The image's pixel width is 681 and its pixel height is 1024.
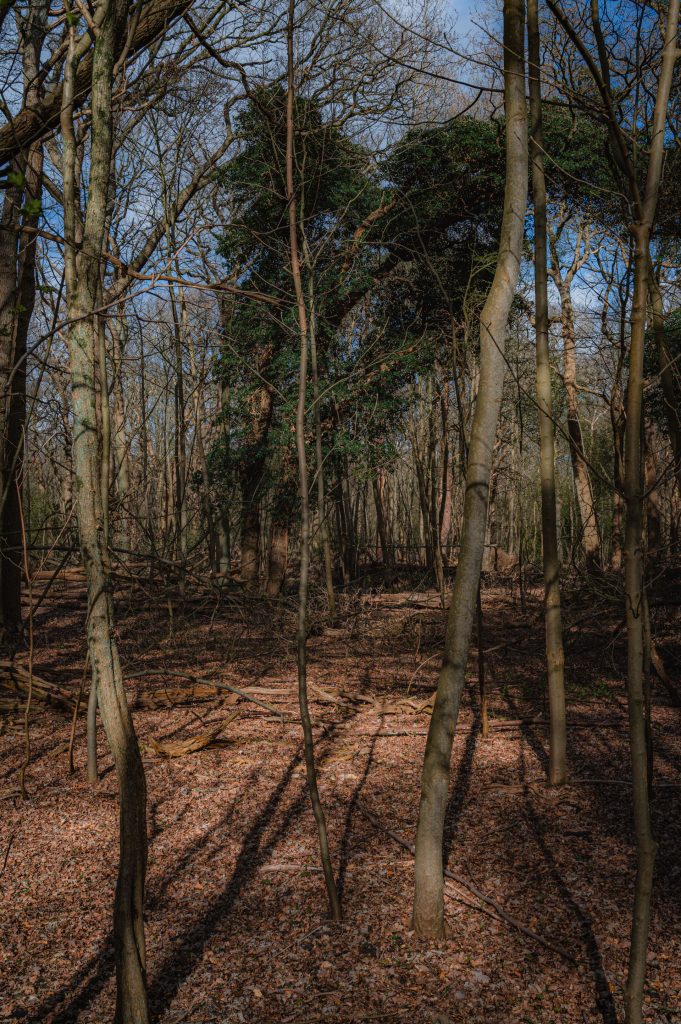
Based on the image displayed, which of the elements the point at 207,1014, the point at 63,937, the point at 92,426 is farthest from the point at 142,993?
the point at 92,426

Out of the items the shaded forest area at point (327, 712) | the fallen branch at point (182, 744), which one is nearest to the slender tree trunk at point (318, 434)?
the shaded forest area at point (327, 712)

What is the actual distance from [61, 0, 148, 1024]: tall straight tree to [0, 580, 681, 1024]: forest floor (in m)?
0.81

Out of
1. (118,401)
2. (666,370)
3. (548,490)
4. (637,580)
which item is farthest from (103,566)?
(118,401)

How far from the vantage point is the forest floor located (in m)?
3.00

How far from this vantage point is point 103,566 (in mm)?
2506

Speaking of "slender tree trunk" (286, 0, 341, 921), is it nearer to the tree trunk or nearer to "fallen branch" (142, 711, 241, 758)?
"fallen branch" (142, 711, 241, 758)

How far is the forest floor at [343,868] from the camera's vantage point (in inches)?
118

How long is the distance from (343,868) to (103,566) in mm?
2519

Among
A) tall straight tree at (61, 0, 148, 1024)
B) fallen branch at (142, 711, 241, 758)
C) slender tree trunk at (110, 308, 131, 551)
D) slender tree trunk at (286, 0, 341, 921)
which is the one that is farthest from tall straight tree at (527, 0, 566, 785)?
tall straight tree at (61, 0, 148, 1024)

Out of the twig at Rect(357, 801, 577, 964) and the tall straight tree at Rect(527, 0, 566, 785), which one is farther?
the tall straight tree at Rect(527, 0, 566, 785)

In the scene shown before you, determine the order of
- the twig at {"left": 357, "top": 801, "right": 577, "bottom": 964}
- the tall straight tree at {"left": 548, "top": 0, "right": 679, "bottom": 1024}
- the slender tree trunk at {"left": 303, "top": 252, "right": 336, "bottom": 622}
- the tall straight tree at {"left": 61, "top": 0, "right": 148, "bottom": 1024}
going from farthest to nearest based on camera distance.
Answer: the slender tree trunk at {"left": 303, "top": 252, "right": 336, "bottom": 622} < the twig at {"left": 357, "top": 801, "right": 577, "bottom": 964} < the tall straight tree at {"left": 61, "top": 0, "right": 148, "bottom": 1024} < the tall straight tree at {"left": 548, "top": 0, "right": 679, "bottom": 1024}

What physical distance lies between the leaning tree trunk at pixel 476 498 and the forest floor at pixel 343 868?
489mm

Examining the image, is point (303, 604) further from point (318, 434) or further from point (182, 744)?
point (318, 434)

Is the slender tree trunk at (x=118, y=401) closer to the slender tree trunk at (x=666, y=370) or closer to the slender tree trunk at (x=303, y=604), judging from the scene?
the slender tree trunk at (x=303, y=604)
